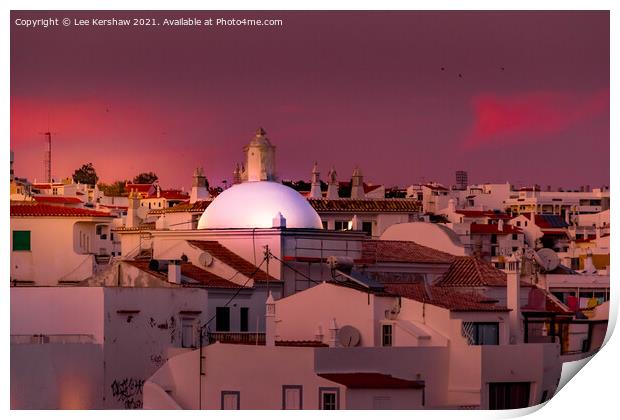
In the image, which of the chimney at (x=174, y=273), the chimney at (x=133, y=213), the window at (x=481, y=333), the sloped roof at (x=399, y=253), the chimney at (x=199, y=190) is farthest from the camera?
the chimney at (x=133, y=213)

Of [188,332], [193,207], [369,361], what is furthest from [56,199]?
[369,361]

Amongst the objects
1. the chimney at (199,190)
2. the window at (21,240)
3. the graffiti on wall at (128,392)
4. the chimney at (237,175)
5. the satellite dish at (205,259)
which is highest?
the chimney at (237,175)

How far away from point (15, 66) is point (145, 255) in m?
8.44

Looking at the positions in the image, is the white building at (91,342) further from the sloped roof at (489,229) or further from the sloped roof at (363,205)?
the sloped roof at (489,229)

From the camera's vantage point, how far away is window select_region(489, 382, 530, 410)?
23125 millimetres

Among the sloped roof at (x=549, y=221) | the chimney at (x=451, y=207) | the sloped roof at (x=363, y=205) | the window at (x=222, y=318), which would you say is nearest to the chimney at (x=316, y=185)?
the sloped roof at (x=363, y=205)

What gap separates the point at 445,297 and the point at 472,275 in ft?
10.5

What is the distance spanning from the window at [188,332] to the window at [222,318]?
25.6 inches

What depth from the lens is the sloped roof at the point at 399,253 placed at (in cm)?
2962

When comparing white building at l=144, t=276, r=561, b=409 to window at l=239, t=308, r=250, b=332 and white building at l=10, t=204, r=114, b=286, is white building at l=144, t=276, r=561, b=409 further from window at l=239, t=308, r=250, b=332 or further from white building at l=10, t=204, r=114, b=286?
white building at l=10, t=204, r=114, b=286

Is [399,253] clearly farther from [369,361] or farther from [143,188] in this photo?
[143,188]

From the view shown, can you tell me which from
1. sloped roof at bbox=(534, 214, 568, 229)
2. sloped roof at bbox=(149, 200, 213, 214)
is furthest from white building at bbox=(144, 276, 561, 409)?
sloped roof at bbox=(534, 214, 568, 229)

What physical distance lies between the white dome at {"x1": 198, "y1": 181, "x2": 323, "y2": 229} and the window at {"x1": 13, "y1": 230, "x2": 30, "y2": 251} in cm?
228

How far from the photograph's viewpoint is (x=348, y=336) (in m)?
24.0
